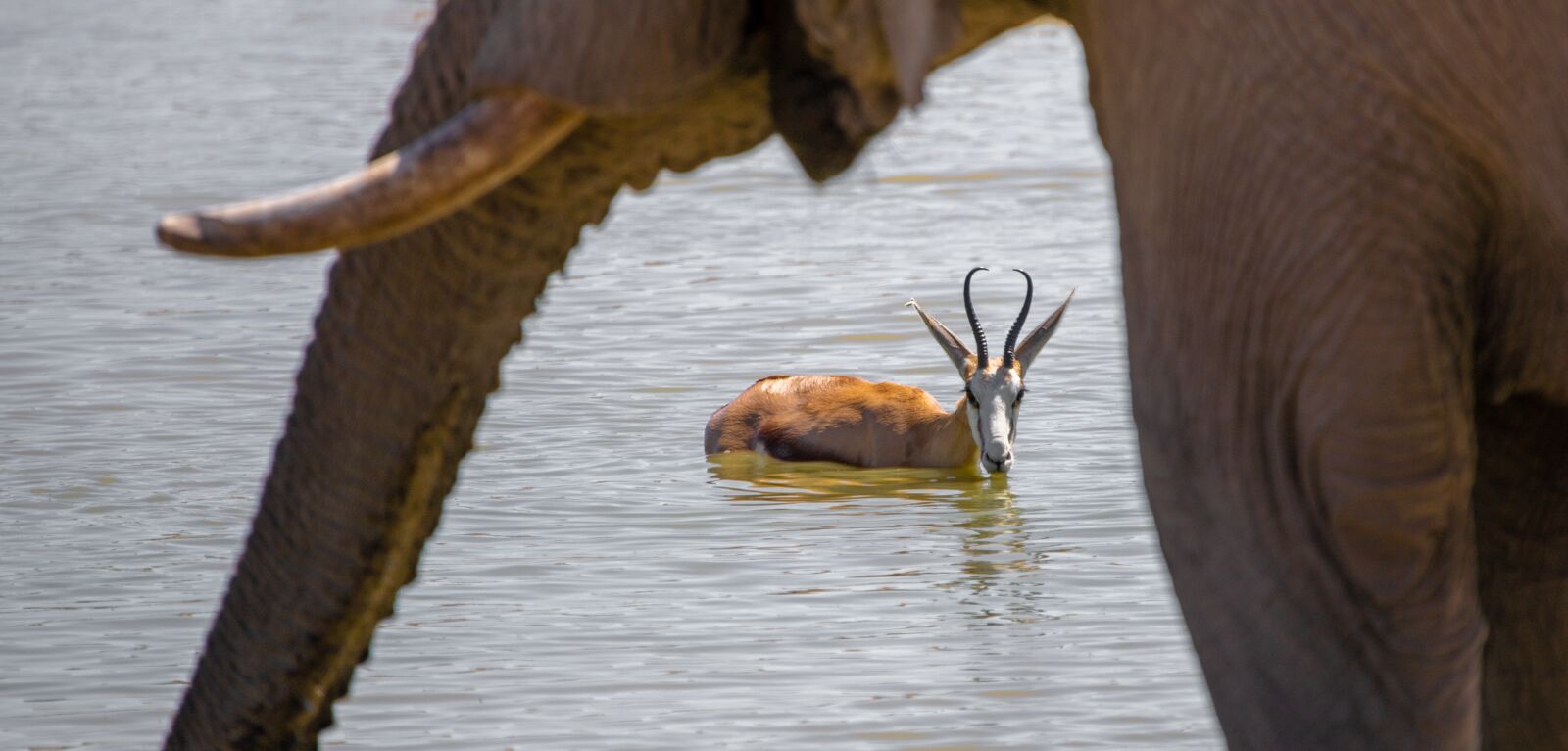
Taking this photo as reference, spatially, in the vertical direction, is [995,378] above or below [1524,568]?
below

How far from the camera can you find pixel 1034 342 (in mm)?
11555

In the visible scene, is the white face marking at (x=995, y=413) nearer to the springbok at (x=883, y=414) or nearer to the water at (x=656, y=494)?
the springbok at (x=883, y=414)

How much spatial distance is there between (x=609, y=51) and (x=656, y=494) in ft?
23.4

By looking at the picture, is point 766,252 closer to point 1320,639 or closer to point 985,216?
point 985,216

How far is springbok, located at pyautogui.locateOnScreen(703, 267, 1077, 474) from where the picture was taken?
1116 cm

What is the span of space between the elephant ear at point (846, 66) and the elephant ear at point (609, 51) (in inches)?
4.2

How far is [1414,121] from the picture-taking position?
283 centimetres

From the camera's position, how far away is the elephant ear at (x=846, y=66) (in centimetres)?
286

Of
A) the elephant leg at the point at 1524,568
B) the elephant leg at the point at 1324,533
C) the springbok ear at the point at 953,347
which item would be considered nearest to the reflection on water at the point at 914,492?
the springbok ear at the point at 953,347

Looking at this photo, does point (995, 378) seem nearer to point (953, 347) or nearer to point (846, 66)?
point (953, 347)

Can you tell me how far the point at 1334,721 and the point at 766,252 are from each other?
471 inches

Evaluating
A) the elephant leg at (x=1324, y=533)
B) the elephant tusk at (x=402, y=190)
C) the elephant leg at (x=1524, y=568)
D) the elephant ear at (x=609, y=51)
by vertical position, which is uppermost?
the elephant ear at (x=609, y=51)

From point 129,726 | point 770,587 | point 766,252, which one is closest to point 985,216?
point 766,252

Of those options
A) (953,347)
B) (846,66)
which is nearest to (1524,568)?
(846,66)
